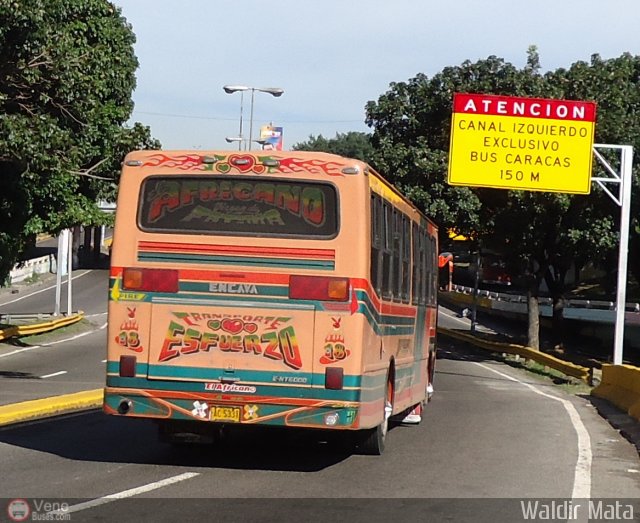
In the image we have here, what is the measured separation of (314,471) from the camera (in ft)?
39.3

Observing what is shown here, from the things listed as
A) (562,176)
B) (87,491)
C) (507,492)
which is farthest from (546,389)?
(87,491)

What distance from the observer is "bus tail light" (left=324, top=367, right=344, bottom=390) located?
36.9ft

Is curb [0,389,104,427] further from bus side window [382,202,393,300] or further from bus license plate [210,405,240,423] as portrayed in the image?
bus side window [382,202,393,300]

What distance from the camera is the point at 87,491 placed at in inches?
393

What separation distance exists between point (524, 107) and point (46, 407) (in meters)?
18.2

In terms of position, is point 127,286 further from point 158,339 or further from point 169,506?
point 169,506

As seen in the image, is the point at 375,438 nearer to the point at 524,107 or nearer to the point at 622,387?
the point at 622,387

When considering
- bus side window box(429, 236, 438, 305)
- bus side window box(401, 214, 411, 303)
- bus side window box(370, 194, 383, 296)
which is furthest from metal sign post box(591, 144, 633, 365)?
bus side window box(370, 194, 383, 296)

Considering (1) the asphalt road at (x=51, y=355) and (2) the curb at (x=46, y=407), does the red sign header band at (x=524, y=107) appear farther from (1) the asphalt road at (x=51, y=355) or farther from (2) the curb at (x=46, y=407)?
(2) the curb at (x=46, y=407)

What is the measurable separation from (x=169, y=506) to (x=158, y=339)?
2.45m

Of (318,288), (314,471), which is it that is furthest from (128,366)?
(314,471)

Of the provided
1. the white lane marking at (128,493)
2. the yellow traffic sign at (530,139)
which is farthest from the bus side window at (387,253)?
the yellow traffic sign at (530,139)

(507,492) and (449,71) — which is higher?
(449,71)

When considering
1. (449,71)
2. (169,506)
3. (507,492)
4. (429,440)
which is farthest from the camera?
(449,71)
